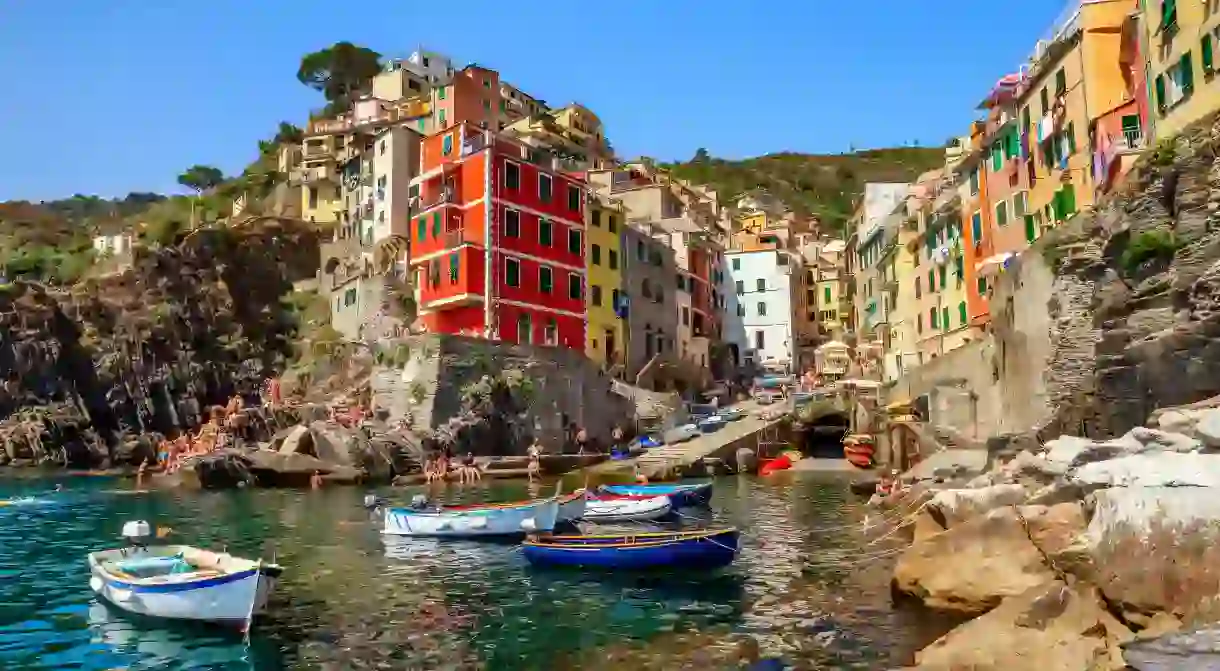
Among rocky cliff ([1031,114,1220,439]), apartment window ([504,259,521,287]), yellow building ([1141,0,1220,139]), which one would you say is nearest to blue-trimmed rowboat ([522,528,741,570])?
rocky cliff ([1031,114,1220,439])

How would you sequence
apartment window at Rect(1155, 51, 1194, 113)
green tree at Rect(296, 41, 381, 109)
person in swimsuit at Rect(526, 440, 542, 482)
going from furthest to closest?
1. green tree at Rect(296, 41, 381, 109)
2. person in swimsuit at Rect(526, 440, 542, 482)
3. apartment window at Rect(1155, 51, 1194, 113)

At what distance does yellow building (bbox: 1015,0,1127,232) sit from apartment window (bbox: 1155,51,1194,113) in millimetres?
3856

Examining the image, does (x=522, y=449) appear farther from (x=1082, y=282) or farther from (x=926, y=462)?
(x=1082, y=282)

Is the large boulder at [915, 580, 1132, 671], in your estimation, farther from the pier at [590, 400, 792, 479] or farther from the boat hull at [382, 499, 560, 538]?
the pier at [590, 400, 792, 479]

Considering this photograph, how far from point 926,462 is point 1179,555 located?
23415 millimetres

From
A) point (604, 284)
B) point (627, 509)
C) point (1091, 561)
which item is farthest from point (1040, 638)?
point (604, 284)

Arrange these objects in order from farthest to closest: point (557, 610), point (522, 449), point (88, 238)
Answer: point (88, 238) → point (522, 449) → point (557, 610)

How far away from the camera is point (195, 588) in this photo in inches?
682

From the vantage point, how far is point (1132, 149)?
31250 millimetres

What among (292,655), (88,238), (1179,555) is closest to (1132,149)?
(1179,555)

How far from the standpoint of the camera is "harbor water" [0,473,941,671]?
15.6 metres

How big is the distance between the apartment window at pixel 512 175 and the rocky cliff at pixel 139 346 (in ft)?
103

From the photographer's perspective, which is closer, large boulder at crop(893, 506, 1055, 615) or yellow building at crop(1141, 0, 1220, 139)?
large boulder at crop(893, 506, 1055, 615)

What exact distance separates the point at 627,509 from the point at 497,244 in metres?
30.9
